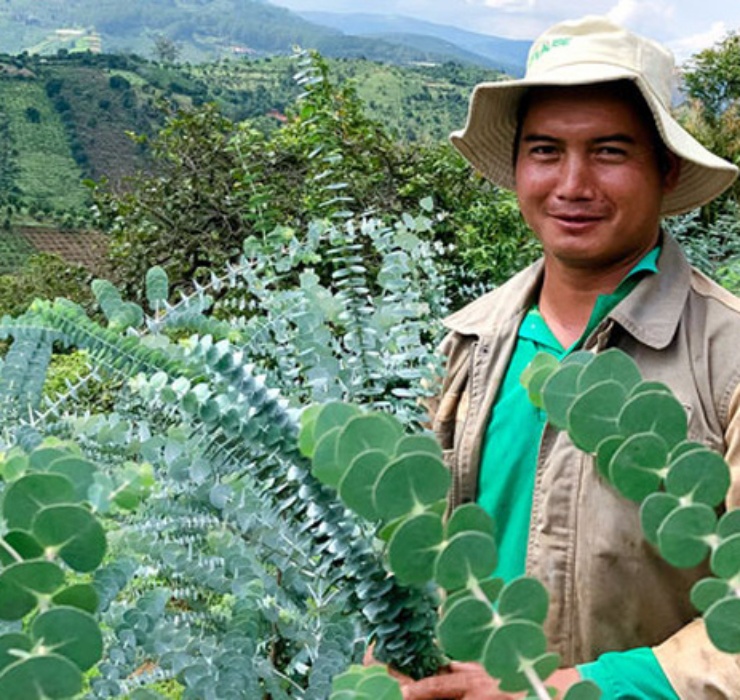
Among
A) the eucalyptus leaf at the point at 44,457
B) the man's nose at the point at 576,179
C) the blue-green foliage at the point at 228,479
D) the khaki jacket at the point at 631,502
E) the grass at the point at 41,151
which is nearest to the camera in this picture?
the eucalyptus leaf at the point at 44,457

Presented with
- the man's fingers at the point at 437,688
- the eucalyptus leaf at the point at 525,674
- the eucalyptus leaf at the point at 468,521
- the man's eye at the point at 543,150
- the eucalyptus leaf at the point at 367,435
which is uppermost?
the man's eye at the point at 543,150

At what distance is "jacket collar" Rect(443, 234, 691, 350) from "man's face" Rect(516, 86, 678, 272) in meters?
0.05

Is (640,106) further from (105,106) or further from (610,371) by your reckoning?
(105,106)

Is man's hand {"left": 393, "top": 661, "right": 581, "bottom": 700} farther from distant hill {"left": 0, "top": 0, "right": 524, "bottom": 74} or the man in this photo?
distant hill {"left": 0, "top": 0, "right": 524, "bottom": 74}

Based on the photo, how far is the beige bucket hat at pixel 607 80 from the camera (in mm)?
1177

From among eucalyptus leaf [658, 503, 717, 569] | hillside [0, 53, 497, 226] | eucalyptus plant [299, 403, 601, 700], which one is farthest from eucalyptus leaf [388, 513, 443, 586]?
hillside [0, 53, 497, 226]

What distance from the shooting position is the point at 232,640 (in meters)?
0.88

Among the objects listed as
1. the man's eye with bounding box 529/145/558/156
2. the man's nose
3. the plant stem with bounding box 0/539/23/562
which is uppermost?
the man's eye with bounding box 529/145/558/156

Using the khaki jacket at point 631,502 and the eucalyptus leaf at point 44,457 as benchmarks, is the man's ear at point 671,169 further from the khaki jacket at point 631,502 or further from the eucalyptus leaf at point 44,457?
the eucalyptus leaf at point 44,457

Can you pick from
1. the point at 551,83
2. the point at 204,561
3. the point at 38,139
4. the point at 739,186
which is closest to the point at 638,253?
the point at 551,83

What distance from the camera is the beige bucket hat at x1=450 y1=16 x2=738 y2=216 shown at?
1.18 meters

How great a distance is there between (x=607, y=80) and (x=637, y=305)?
268 mm

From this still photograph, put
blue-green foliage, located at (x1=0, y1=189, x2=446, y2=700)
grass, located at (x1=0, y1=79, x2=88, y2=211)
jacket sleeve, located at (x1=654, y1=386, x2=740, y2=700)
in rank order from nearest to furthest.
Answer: blue-green foliage, located at (x1=0, y1=189, x2=446, y2=700)
jacket sleeve, located at (x1=654, y1=386, x2=740, y2=700)
grass, located at (x1=0, y1=79, x2=88, y2=211)

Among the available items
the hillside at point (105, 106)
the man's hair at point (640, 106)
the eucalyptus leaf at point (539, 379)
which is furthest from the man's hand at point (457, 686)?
the hillside at point (105, 106)
